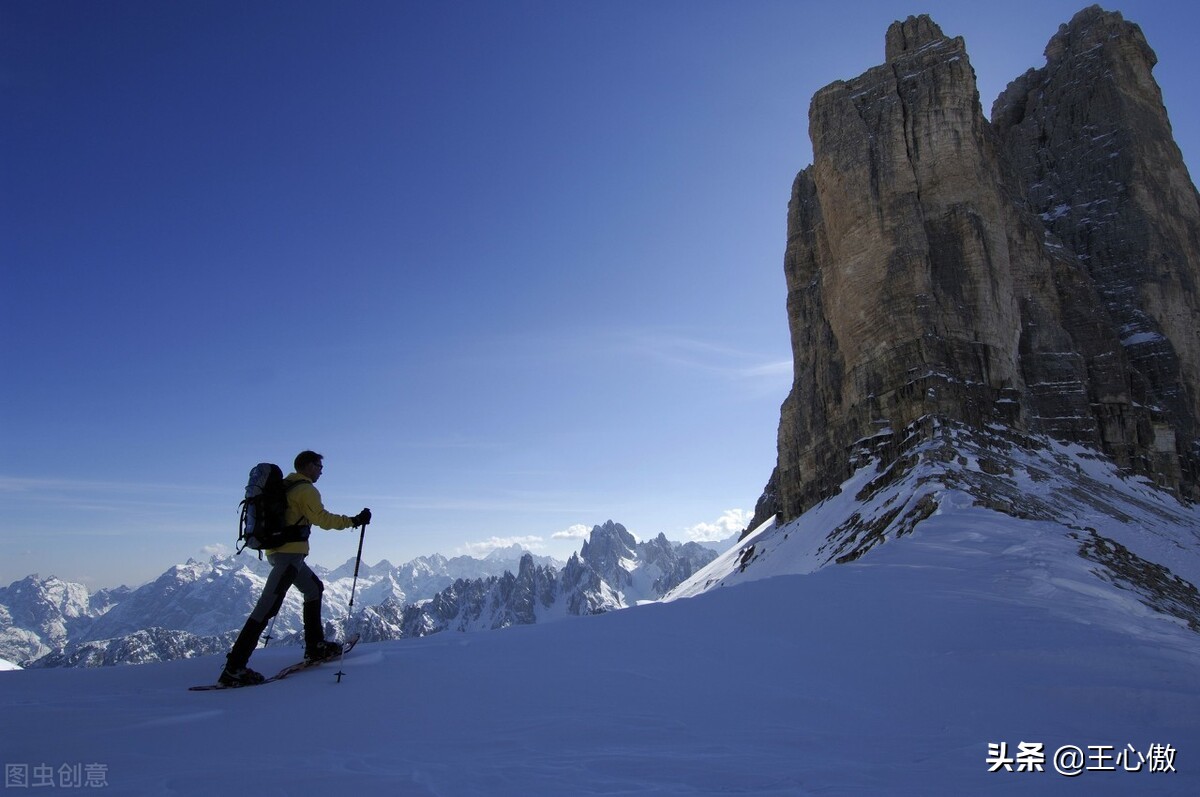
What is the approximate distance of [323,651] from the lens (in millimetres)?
7355

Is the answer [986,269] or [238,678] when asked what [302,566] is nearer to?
[238,678]

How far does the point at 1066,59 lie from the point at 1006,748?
10184 cm

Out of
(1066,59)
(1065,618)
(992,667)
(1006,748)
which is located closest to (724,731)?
(1006,748)

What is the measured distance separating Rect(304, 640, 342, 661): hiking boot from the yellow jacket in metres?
1.10

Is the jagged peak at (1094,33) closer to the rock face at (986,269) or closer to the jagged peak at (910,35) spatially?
the rock face at (986,269)

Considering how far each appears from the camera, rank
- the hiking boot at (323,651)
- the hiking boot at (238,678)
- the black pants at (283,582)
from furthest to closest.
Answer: the hiking boot at (323,651)
the black pants at (283,582)
the hiking boot at (238,678)

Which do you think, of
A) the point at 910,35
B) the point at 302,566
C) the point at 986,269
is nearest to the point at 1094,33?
the point at 910,35

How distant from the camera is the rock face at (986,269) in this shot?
44688 mm

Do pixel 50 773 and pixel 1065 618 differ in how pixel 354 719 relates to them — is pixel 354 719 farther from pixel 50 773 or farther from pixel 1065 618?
pixel 1065 618

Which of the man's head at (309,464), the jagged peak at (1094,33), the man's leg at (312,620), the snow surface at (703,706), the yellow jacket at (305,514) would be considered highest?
the jagged peak at (1094,33)

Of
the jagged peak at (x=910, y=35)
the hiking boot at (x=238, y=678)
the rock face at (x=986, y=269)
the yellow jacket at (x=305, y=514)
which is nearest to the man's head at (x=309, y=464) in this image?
the yellow jacket at (x=305, y=514)

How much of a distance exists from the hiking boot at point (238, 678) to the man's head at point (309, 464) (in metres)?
2.17

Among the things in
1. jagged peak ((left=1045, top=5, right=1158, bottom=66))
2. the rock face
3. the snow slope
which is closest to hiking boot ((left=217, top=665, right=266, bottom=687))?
the snow slope

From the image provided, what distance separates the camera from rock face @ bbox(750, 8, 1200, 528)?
4469 centimetres
